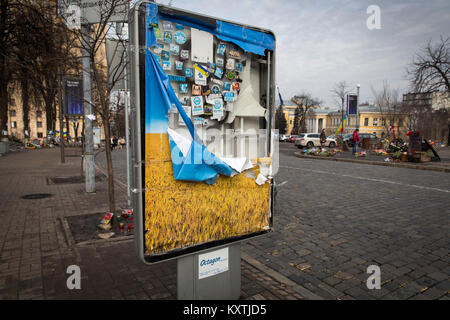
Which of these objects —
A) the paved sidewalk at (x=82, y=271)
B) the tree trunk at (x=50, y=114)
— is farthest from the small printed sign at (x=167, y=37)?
the tree trunk at (x=50, y=114)

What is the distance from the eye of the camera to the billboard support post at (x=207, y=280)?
262 cm

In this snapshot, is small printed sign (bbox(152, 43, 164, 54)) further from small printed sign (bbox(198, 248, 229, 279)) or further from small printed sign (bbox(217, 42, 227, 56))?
small printed sign (bbox(198, 248, 229, 279))

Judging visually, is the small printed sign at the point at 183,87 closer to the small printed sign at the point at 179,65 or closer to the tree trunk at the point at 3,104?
the small printed sign at the point at 179,65

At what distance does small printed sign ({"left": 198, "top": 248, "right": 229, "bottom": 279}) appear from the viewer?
2697 millimetres

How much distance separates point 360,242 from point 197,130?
350cm

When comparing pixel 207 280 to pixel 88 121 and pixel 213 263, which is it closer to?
pixel 213 263

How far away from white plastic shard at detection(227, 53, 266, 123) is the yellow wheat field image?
1.85ft

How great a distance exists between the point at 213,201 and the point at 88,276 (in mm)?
1956

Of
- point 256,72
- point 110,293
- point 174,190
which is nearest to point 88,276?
point 110,293

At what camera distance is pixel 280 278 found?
352 centimetres

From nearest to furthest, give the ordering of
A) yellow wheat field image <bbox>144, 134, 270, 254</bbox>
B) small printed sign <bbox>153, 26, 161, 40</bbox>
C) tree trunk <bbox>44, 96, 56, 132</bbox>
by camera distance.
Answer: small printed sign <bbox>153, 26, 161, 40</bbox>, yellow wheat field image <bbox>144, 134, 270, 254</bbox>, tree trunk <bbox>44, 96, 56, 132</bbox>

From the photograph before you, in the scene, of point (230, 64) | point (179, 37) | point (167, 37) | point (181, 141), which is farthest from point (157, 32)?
point (181, 141)

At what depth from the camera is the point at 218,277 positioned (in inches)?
111

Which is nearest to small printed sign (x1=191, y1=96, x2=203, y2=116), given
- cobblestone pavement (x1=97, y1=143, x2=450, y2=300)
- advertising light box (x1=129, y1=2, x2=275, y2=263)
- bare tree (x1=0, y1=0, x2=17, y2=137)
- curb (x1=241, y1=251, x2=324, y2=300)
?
advertising light box (x1=129, y1=2, x2=275, y2=263)
